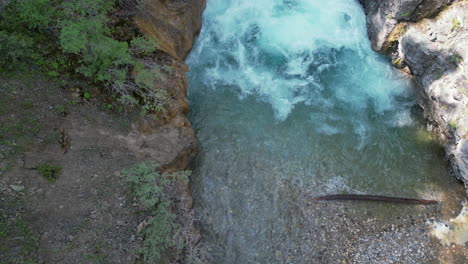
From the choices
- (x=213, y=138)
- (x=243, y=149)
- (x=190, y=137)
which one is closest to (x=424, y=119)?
(x=243, y=149)

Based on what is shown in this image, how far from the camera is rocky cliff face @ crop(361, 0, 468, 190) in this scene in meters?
11.4

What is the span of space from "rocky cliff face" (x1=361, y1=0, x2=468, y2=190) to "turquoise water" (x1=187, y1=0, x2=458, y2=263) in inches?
23.7

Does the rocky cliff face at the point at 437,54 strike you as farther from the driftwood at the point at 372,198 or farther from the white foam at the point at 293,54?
the driftwood at the point at 372,198

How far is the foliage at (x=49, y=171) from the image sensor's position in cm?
848

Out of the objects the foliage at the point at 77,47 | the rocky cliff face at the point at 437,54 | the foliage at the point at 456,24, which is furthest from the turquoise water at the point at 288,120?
the foliage at the point at 77,47

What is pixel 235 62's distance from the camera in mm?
13422

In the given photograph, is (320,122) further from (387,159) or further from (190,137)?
(190,137)

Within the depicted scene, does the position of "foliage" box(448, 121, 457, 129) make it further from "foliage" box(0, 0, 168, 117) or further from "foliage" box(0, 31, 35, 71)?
"foliage" box(0, 31, 35, 71)

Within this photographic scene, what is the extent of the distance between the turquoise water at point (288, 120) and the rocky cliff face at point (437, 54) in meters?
0.60

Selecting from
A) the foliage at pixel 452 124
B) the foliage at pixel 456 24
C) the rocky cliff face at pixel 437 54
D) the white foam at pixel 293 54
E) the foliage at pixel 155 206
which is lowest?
the foliage at pixel 155 206

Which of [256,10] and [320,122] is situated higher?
[256,10]

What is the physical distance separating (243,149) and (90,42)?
5.58 metres

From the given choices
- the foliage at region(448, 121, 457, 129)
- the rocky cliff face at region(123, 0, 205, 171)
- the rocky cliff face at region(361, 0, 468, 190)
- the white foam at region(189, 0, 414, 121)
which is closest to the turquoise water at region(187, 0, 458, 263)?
the white foam at region(189, 0, 414, 121)

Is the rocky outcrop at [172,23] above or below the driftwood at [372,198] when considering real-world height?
above
